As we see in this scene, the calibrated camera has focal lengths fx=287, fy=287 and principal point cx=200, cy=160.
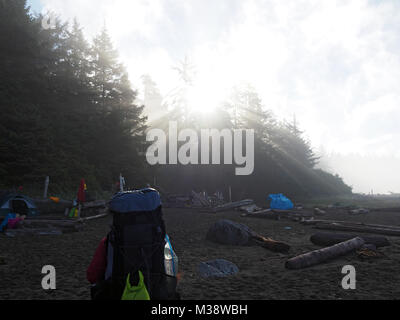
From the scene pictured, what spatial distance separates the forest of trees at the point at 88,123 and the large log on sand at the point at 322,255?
63.4 feet

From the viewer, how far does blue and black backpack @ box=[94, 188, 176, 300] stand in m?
3.59

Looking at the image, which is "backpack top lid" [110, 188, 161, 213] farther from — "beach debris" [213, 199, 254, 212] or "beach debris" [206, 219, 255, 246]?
"beach debris" [213, 199, 254, 212]

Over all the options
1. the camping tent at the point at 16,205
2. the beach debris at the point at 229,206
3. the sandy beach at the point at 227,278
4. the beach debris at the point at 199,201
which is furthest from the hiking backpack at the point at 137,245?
the beach debris at the point at 199,201

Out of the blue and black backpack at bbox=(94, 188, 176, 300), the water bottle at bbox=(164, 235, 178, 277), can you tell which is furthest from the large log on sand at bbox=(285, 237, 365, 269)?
the blue and black backpack at bbox=(94, 188, 176, 300)

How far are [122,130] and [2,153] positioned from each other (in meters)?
11.3

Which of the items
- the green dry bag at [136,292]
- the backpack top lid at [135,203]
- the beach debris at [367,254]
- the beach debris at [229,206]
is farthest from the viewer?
the beach debris at [229,206]

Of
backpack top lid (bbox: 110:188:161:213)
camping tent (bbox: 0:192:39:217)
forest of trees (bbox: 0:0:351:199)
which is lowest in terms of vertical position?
camping tent (bbox: 0:192:39:217)

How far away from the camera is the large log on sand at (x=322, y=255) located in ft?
22.5

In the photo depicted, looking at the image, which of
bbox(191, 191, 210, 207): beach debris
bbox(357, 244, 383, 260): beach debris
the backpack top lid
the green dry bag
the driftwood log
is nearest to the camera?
the green dry bag

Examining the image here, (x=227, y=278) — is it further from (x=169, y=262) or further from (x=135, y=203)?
(x=135, y=203)

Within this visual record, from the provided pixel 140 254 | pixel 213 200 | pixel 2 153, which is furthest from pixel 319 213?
pixel 2 153

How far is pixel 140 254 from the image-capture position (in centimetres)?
365

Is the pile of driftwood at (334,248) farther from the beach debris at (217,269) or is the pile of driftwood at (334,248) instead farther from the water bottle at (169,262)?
the water bottle at (169,262)
